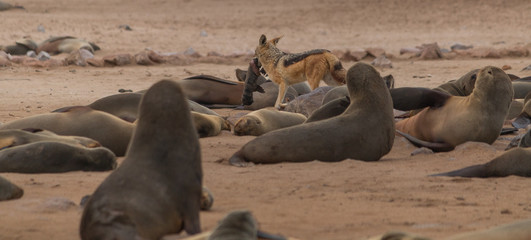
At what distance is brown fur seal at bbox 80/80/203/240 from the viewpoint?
12.6ft

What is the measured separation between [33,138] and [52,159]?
588mm

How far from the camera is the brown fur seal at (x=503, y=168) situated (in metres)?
5.95

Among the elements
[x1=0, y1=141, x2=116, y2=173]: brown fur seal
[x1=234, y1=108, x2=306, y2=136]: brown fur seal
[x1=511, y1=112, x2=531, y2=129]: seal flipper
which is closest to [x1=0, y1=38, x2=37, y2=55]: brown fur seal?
[x1=234, y1=108, x2=306, y2=136]: brown fur seal

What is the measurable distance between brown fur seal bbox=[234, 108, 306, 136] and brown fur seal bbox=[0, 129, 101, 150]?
2.04 metres

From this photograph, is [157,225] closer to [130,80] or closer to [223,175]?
[223,175]

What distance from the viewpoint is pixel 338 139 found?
6.68 metres

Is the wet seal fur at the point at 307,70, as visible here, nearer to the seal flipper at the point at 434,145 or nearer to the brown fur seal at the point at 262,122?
the brown fur seal at the point at 262,122

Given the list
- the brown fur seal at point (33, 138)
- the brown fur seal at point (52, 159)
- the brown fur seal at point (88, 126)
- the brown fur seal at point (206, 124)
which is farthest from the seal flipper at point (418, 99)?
the brown fur seal at point (52, 159)

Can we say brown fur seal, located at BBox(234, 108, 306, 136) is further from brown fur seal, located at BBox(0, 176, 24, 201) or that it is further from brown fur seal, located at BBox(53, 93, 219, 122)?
brown fur seal, located at BBox(0, 176, 24, 201)

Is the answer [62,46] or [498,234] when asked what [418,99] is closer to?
[498,234]

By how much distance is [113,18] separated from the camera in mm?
27531

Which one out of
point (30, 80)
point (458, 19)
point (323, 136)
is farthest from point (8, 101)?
point (458, 19)

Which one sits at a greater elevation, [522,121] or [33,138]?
[33,138]

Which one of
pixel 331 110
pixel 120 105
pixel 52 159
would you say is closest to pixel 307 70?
pixel 120 105
